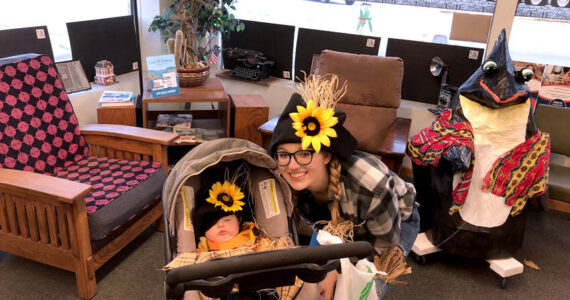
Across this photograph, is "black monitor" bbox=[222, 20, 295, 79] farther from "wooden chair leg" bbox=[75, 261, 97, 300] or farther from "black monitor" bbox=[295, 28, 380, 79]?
"wooden chair leg" bbox=[75, 261, 97, 300]

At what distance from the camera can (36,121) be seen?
240 cm

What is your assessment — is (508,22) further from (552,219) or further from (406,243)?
(406,243)

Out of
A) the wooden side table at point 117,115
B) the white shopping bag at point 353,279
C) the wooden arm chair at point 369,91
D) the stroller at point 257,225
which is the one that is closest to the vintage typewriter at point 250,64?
the wooden arm chair at point 369,91

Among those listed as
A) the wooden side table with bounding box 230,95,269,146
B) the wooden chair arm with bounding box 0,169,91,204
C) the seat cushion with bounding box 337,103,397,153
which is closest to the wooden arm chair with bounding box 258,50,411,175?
the seat cushion with bounding box 337,103,397,153

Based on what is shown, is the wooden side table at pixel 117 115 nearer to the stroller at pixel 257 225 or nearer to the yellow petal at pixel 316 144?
the stroller at pixel 257 225

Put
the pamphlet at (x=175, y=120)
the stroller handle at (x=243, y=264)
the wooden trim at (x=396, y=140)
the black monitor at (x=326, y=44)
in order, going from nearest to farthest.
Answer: the stroller handle at (x=243, y=264) → the wooden trim at (x=396, y=140) → the pamphlet at (x=175, y=120) → the black monitor at (x=326, y=44)

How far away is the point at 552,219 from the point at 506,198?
1156 mm

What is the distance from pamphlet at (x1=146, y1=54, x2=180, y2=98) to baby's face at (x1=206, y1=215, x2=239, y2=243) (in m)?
1.38

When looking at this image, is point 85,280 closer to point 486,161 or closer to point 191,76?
point 191,76

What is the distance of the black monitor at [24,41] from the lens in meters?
2.79

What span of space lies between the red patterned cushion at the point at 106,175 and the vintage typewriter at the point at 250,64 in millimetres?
1407

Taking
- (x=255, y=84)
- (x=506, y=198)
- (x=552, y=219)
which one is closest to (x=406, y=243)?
(x=506, y=198)

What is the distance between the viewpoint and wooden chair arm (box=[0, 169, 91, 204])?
→ 192cm

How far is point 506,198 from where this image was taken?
2.27 meters
